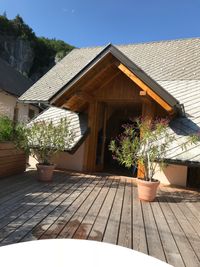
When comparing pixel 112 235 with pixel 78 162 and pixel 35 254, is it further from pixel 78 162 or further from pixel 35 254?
pixel 78 162

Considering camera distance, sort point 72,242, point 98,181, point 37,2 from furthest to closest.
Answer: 1. point 37,2
2. point 98,181
3. point 72,242

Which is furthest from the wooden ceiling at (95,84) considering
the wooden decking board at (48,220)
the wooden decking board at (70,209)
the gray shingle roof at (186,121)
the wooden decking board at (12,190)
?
the wooden decking board at (48,220)

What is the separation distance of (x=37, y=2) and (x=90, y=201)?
47.0 ft

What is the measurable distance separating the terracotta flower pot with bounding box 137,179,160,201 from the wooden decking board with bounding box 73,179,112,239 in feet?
2.55

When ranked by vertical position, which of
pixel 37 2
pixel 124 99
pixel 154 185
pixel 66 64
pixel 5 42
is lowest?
pixel 154 185

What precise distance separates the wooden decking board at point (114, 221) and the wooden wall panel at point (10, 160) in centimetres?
288

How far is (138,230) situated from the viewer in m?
3.91

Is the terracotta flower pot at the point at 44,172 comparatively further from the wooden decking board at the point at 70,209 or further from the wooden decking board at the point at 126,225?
the wooden decking board at the point at 126,225

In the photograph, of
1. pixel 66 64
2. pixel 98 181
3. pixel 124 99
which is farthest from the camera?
pixel 66 64

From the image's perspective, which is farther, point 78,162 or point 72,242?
point 78,162

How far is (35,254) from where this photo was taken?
1.65 metres

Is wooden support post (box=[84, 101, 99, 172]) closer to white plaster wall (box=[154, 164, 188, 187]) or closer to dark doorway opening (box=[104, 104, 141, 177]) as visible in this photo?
white plaster wall (box=[154, 164, 188, 187])

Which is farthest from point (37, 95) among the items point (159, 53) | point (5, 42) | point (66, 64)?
point (5, 42)

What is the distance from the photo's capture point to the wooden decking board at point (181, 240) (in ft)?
10.2
